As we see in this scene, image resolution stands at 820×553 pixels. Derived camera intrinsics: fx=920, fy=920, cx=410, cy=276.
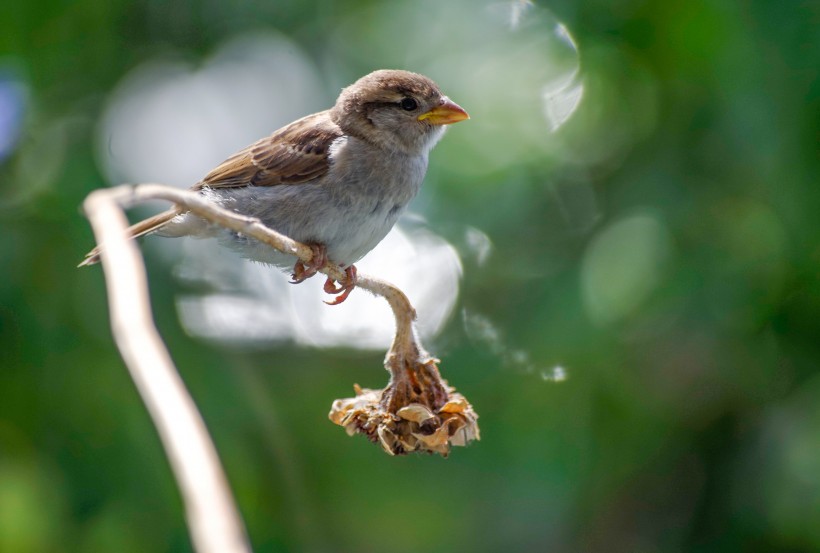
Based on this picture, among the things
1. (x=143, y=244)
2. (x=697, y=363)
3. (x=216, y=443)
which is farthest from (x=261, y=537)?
(x=697, y=363)

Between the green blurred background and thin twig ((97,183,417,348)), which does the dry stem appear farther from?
the green blurred background

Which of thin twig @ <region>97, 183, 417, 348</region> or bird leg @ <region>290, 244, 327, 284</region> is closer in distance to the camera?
thin twig @ <region>97, 183, 417, 348</region>

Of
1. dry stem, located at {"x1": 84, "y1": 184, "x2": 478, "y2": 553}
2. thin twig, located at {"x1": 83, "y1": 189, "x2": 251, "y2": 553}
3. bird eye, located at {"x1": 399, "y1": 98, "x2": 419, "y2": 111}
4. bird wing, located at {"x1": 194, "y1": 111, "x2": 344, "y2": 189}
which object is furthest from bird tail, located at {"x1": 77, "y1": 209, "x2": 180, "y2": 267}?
thin twig, located at {"x1": 83, "y1": 189, "x2": 251, "y2": 553}

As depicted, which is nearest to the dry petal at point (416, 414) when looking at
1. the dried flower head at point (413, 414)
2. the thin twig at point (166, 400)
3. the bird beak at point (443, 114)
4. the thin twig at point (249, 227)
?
the dried flower head at point (413, 414)

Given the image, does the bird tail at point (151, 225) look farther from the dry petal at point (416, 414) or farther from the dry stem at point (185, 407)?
the dry petal at point (416, 414)

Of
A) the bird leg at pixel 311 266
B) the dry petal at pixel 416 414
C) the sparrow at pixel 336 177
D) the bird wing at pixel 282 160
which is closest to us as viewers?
the dry petal at pixel 416 414

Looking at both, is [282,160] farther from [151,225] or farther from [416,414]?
[416,414]
